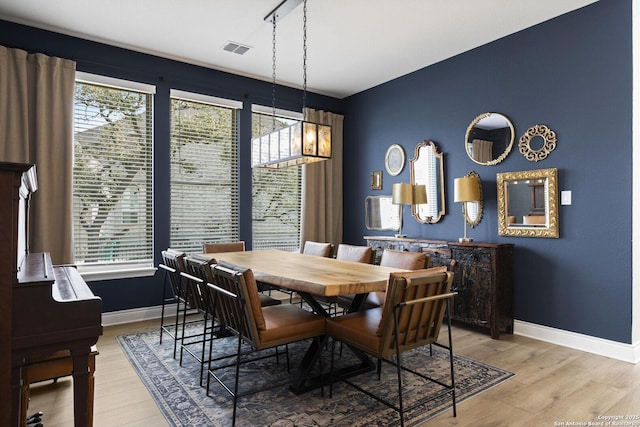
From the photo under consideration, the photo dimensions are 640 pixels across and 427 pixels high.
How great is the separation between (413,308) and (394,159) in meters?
3.40

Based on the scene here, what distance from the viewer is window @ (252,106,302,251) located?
5.25 m

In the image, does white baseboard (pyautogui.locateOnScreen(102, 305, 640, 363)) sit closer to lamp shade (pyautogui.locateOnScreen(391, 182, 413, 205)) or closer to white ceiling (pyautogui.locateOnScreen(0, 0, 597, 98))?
lamp shade (pyautogui.locateOnScreen(391, 182, 413, 205))

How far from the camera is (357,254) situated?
370 centimetres

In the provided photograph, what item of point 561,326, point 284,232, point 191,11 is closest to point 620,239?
point 561,326

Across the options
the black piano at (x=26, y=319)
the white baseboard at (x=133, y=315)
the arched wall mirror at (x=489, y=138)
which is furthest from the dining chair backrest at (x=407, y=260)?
the white baseboard at (x=133, y=315)

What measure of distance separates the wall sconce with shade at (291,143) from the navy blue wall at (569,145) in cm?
195

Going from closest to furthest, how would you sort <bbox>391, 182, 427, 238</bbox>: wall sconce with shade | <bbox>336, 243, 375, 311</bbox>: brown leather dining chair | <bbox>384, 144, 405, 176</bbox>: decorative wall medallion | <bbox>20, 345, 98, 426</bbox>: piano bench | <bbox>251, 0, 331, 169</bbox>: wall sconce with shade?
Result: <bbox>20, 345, 98, 426</bbox>: piano bench < <bbox>251, 0, 331, 169</bbox>: wall sconce with shade < <bbox>336, 243, 375, 311</bbox>: brown leather dining chair < <bbox>391, 182, 427, 238</bbox>: wall sconce with shade < <bbox>384, 144, 405, 176</bbox>: decorative wall medallion

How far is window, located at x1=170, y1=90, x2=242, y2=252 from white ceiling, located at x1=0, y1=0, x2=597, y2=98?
0.57 meters

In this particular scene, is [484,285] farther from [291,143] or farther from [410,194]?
[291,143]

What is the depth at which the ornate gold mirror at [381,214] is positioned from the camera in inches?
205

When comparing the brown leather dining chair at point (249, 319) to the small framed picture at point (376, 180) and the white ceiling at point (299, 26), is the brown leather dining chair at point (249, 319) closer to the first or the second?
the white ceiling at point (299, 26)

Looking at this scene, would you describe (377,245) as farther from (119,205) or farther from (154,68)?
(154,68)

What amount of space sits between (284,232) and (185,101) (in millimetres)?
2118

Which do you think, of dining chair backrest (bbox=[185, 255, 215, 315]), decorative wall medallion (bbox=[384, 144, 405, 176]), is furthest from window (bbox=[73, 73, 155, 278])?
decorative wall medallion (bbox=[384, 144, 405, 176])
